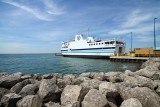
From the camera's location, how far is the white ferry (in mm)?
42688

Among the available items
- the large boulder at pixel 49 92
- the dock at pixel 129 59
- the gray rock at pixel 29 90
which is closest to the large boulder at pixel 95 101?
the large boulder at pixel 49 92

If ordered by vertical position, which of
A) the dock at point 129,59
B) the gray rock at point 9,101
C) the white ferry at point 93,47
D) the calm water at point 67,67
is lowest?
the calm water at point 67,67

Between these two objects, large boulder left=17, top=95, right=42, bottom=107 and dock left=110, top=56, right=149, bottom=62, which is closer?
large boulder left=17, top=95, right=42, bottom=107

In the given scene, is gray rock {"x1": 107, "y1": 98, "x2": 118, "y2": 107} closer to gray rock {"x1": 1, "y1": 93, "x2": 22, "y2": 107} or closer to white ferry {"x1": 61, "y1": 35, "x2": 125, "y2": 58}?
gray rock {"x1": 1, "y1": 93, "x2": 22, "y2": 107}

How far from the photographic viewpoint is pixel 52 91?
224 inches

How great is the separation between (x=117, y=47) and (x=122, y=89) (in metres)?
37.6

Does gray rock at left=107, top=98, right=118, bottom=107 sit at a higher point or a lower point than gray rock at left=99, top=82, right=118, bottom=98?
lower

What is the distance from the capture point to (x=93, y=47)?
4644cm

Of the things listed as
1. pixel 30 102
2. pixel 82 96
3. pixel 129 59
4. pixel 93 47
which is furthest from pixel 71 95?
pixel 93 47

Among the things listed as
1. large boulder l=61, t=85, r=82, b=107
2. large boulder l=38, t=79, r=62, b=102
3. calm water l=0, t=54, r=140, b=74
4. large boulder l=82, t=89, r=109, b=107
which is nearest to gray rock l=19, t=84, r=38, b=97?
large boulder l=38, t=79, r=62, b=102

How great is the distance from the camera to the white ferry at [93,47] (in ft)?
140

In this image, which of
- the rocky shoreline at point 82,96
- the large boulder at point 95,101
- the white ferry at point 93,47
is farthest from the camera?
the white ferry at point 93,47

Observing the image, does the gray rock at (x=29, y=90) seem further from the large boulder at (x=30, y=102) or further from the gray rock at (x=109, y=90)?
the gray rock at (x=109, y=90)

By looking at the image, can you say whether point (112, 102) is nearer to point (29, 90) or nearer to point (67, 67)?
point (29, 90)
